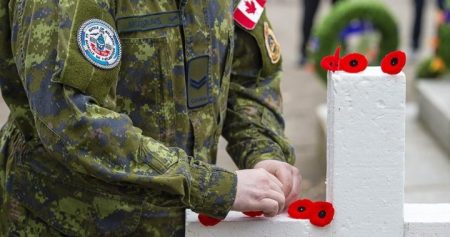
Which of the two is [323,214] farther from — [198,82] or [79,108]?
[79,108]

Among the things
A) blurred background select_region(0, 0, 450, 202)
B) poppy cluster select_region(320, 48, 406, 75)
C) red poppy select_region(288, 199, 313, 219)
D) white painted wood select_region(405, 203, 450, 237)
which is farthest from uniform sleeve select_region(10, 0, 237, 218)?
blurred background select_region(0, 0, 450, 202)

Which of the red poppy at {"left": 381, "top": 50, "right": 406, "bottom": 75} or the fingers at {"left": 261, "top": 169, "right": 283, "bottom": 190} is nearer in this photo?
the red poppy at {"left": 381, "top": 50, "right": 406, "bottom": 75}

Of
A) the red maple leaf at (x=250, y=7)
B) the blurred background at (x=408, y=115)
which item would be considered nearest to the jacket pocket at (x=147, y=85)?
the red maple leaf at (x=250, y=7)

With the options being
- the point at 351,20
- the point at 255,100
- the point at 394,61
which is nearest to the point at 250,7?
the point at 255,100

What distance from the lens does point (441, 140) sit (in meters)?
5.80

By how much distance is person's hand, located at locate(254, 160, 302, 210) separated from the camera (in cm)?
220

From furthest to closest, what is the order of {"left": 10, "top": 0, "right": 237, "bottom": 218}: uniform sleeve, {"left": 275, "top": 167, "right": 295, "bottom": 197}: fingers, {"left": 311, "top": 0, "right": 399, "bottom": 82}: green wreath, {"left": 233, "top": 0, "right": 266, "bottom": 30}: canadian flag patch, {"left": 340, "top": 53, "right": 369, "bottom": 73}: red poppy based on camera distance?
{"left": 311, "top": 0, "right": 399, "bottom": 82}: green wreath < {"left": 233, "top": 0, "right": 266, "bottom": 30}: canadian flag patch < {"left": 275, "top": 167, "right": 295, "bottom": 197}: fingers < {"left": 340, "top": 53, "right": 369, "bottom": 73}: red poppy < {"left": 10, "top": 0, "right": 237, "bottom": 218}: uniform sleeve

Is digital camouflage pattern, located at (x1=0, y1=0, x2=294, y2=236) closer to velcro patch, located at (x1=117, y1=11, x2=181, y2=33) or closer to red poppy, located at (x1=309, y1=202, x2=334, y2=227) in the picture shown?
velcro patch, located at (x1=117, y1=11, x2=181, y2=33)

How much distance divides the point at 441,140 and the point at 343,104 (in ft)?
13.0

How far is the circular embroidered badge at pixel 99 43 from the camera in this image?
1870 millimetres

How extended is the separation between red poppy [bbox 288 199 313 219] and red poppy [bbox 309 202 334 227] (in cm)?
2

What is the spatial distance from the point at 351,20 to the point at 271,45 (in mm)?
4295

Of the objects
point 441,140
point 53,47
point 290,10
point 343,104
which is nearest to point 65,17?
point 53,47

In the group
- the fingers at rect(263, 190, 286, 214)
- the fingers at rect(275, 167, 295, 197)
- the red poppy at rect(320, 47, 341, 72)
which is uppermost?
the red poppy at rect(320, 47, 341, 72)
